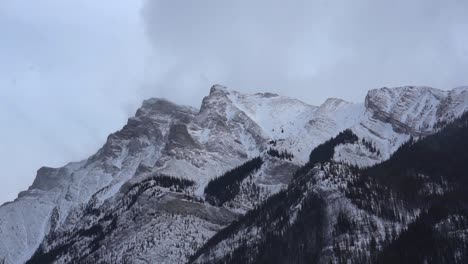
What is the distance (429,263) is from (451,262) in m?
4.21

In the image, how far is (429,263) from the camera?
655 feet

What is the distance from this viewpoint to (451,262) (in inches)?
7820
